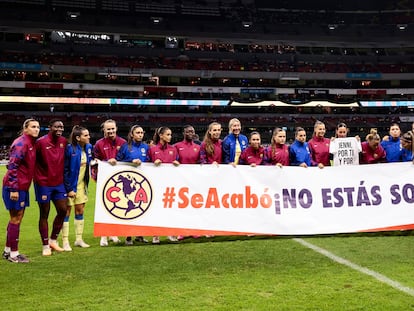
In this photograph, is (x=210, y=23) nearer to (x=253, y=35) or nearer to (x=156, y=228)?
(x=253, y=35)

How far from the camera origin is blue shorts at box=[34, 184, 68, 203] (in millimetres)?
6145

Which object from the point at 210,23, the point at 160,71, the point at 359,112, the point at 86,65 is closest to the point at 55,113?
the point at 86,65

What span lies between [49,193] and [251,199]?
3072 millimetres

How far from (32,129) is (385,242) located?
5.53 metres

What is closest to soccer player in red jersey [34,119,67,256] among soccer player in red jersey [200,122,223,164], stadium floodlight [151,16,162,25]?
soccer player in red jersey [200,122,223,164]

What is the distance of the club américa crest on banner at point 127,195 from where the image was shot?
666cm

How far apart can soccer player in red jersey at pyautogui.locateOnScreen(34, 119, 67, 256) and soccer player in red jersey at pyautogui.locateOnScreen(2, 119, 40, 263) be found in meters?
0.20

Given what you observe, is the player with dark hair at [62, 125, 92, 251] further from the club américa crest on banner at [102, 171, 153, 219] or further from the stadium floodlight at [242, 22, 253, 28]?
the stadium floodlight at [242, 22, 253, 28]

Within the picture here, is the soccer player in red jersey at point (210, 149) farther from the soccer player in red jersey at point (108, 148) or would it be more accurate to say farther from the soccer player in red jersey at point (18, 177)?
the soccer player in red jersey at point (18, 177)

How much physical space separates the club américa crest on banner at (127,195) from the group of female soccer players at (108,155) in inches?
10.9

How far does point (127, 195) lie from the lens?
6723 mm

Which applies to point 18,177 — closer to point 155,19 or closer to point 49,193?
point 49,193

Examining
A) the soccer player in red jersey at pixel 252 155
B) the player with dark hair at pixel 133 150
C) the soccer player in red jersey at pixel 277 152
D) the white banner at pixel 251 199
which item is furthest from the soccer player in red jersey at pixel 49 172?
the soccer player in red jersey at pixel 277 152

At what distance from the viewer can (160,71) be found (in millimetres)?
48875
